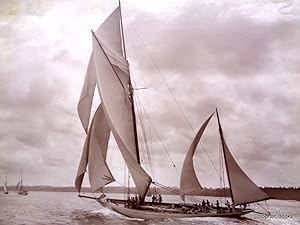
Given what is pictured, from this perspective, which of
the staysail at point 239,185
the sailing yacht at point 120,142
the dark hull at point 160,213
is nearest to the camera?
the sailing yacht at point 120,142

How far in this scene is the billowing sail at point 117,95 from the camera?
32.1 feet

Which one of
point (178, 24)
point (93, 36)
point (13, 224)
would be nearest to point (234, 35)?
point (178, 24)

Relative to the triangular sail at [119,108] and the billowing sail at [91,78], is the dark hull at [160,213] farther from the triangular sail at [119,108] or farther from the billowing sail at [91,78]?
the billowing sail at [91,78]

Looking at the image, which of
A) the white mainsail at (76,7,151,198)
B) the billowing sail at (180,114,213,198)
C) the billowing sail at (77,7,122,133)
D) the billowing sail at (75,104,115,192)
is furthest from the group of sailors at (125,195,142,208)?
the billowing sail at (77,7,122,133)

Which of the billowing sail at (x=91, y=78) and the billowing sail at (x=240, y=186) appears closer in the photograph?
the billowing sail at (x=91, y=78)

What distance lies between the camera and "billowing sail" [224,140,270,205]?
1070 centimetres

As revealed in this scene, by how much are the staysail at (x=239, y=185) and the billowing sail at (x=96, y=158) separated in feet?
10.1

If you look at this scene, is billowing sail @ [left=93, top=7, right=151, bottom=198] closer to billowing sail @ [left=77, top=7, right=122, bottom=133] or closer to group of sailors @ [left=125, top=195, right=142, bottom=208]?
billowing sail @ [left=77, top=7, right=122, bottom=133]

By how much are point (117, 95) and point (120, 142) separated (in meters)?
1.50

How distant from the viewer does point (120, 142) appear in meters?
9.78

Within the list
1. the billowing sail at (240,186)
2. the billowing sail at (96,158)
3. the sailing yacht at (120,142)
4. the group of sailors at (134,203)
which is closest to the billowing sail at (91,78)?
the sailing yacht at (120,142)

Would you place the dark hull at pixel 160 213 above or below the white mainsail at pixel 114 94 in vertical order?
below

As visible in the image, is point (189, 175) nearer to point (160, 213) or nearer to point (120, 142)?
point (160, 213)

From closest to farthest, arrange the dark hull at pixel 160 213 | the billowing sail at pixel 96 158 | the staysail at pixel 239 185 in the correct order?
the dark hull at pixel 160 213 < the staysail at pixel 239 185 < the billowing sail at pixel 96 158
